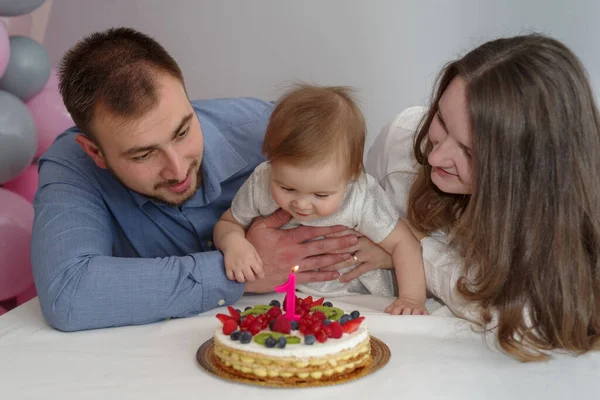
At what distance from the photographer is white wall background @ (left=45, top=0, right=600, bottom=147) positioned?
351 cm

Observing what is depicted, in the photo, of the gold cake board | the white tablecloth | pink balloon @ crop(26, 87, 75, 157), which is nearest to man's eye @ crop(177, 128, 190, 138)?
the white tablecloth

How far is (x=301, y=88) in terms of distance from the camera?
2236 mm

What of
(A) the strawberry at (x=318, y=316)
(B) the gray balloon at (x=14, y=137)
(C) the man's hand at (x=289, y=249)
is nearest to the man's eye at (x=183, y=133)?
(C) the man's hand at (x=289, y=249)

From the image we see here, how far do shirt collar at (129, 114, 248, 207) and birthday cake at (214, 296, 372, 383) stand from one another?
81 cm

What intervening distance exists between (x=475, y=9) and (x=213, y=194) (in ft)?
5.21

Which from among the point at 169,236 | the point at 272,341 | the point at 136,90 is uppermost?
the point at 136,90

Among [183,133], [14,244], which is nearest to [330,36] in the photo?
[183,133]

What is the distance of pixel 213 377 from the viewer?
5.84 ft

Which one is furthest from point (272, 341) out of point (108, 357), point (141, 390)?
point (108, 357)

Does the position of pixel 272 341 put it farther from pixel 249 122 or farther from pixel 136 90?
pixel 249 122

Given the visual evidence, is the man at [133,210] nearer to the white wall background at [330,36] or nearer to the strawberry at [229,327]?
the strawberry at [229,327]

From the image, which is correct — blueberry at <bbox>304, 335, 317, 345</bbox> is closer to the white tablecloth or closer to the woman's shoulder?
the white tablecloth

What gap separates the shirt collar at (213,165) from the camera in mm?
2583

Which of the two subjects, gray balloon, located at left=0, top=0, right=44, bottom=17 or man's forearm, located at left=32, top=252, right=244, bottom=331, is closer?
man's forearm, located at left=32, top=252, right=244, bottom=331
